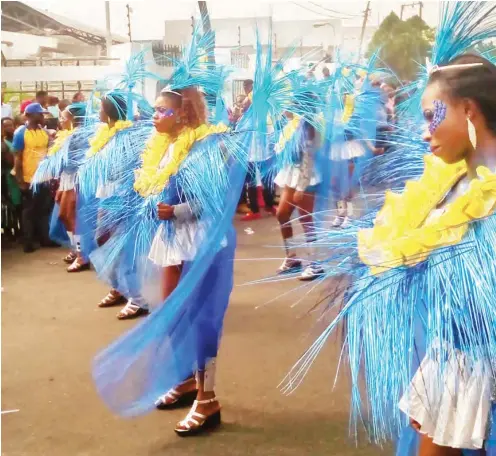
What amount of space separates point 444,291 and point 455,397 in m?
0.21

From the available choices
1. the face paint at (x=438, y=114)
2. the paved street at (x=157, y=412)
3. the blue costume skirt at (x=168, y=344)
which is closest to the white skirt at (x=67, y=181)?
the paved street at (x=157, y=412)

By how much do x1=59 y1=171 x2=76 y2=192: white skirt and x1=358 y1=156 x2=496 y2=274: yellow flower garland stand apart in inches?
127

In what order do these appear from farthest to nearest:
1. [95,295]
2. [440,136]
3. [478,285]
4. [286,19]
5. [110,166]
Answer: [95,295] < [110,166] < [286,19] < [440,136] < [478,285]

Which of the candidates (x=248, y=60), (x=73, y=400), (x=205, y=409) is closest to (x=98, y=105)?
(x=248, y=60)

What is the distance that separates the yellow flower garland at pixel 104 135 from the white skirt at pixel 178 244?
0.80 meters

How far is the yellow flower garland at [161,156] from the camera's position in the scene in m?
2.28

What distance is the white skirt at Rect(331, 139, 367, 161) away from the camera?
3175 millimetres

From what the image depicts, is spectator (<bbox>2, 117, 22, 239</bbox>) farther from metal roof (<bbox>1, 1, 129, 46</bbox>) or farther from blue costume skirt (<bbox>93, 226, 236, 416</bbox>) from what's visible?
blue costume skirt (<bbox>93, 226, 236, 416</bbox>)

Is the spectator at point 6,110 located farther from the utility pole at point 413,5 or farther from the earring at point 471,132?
the earring at point 471,132

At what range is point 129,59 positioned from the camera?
296cm

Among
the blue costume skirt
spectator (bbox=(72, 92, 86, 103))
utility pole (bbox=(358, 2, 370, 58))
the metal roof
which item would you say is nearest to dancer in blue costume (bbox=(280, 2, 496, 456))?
the blue costume skirt

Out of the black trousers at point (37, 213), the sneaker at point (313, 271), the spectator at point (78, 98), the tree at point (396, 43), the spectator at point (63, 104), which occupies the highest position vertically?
the tree at point (396, 43)

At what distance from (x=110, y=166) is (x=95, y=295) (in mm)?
1461

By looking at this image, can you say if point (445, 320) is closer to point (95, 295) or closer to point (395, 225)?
point (395, 225)
